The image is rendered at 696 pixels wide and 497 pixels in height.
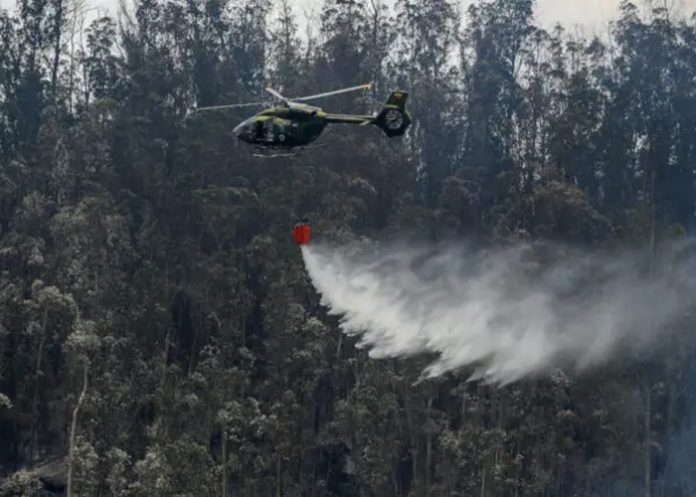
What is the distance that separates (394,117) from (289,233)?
20624 mm

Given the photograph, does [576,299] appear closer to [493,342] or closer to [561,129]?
[493,342]

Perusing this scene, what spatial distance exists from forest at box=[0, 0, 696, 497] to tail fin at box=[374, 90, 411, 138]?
15.3 meters

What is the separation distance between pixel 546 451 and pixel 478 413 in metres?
3.04

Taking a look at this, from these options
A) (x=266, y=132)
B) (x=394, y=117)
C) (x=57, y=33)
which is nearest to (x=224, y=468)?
(x=394, y=117)

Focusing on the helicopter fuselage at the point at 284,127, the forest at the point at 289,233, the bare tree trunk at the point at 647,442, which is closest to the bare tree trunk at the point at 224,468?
the forest at the point at 289,233

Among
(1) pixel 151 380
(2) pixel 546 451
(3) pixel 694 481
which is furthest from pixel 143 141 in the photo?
(3) pixel 694 481

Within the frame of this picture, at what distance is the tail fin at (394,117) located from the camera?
33.6 meters

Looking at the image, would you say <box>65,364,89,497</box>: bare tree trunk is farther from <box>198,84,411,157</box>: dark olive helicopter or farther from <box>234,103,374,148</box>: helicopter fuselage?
<box>234,103,374,148</box>: helicopter fuselage

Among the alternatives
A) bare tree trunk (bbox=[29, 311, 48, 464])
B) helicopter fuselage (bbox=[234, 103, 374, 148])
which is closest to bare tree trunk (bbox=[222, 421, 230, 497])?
bare tree trunk (bbox=[29, 311, 48, 464])

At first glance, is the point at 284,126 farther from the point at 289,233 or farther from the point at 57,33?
the point at 57,33

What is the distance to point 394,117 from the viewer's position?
33844 millimetres

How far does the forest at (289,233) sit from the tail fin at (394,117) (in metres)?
15.3

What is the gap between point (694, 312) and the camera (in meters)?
52.2

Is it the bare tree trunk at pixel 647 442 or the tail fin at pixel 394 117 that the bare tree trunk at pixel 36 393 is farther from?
the bare tree trunk at pixel 647 442
